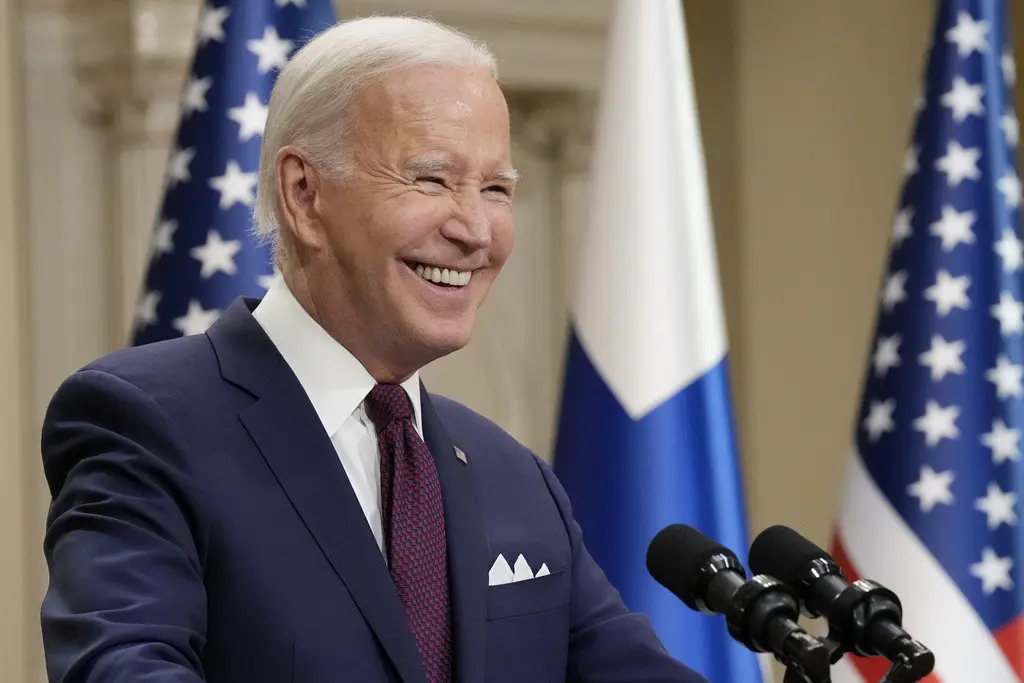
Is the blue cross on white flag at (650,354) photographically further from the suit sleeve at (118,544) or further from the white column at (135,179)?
the suit sleeve at (118,544)

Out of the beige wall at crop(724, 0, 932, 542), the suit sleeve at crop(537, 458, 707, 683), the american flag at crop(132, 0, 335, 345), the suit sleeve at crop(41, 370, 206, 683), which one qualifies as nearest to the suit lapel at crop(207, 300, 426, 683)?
the suit sleeve at crop(41, 370, 206, 683)

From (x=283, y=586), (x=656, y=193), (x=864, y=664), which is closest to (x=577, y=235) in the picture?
(x=656, y=193)

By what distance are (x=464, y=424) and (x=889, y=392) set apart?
1.93 metres

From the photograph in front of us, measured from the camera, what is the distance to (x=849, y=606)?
4.37 feet

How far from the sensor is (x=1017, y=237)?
3.52 m

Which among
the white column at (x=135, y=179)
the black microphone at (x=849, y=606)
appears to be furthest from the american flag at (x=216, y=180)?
the black microphone at (x=849, y=606)

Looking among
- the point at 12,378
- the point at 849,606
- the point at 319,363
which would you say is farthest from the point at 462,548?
the point at 12,378

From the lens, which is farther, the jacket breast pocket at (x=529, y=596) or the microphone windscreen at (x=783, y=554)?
the jacket breast pocket at (x=529, y=596)

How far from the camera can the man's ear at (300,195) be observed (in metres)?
1.73

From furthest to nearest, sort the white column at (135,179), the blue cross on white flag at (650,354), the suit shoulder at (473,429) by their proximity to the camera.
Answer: the white column at (135,179)
the blue cross on white flag at (650,354)
the suit shoulder at (473,429)

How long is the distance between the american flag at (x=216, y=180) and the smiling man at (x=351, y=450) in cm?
129

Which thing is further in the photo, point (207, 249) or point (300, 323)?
point (207, 249)

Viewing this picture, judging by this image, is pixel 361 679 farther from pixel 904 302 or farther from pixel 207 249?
pixel 904 302

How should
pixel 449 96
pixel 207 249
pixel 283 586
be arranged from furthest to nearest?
pixel 207 249, pixel 449 96, pixel 283 586
